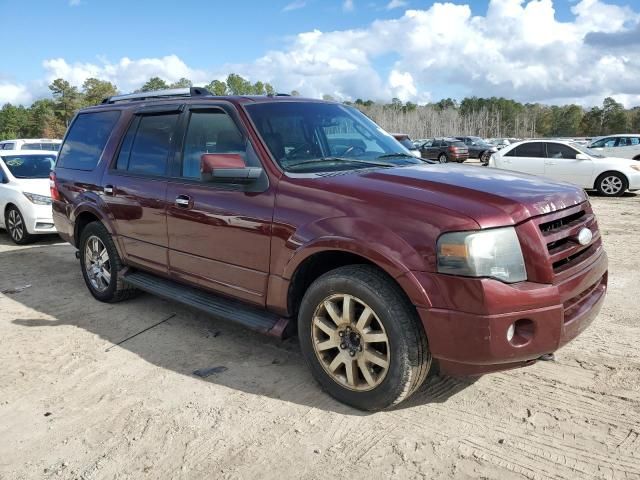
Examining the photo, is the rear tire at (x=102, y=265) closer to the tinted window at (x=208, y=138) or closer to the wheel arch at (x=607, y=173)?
the tinted window at (x=208, y=138)

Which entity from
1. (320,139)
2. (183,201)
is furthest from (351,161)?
(183,201)

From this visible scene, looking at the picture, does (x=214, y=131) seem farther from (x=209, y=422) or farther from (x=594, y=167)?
(x=594, y=167)

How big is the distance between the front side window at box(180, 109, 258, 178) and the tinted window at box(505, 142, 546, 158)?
42.5ft


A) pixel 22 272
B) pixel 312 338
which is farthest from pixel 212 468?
pixel 22 272

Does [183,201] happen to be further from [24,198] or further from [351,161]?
[24,198]

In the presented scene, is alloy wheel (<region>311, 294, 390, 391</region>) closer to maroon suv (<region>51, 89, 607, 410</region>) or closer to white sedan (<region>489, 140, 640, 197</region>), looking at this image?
maroon suv (<region>51, 89, 607, 410</region>)

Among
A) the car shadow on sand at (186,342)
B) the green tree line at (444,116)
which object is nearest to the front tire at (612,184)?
the car shadow on sand at (186,342)

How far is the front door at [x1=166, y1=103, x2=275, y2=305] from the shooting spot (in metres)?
3.54

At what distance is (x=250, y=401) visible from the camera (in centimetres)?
334

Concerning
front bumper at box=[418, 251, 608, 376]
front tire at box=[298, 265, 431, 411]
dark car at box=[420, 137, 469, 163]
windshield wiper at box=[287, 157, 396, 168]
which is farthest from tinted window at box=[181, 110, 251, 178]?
dark car at box=[420, 137, 469, 163]

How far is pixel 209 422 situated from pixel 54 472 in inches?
32.7

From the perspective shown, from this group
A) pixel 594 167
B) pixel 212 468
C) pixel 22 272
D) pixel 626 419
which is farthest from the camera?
pixel 594 167

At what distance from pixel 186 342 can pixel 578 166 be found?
13.3m

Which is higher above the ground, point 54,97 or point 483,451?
point 54,97
